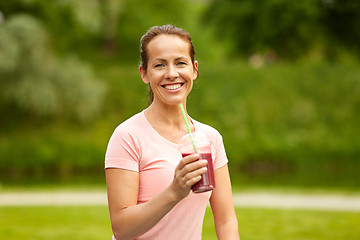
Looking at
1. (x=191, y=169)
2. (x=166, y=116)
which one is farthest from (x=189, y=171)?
(x=166, y=116)

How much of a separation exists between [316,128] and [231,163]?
173 inches

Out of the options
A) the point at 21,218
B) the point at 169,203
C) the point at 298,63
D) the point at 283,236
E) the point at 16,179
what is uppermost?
the point at 298,63

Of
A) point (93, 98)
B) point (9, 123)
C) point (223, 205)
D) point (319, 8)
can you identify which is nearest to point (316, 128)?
point (319, 8)

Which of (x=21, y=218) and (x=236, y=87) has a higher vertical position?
(x=236, y=87)

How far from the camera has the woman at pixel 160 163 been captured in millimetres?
2262

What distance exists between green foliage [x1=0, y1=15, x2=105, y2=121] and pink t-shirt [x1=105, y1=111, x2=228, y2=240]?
17.5 metres

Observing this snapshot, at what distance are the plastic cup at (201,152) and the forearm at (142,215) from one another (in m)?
0.12

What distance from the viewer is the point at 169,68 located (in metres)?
2.38

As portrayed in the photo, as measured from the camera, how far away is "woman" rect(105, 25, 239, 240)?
2.26 m

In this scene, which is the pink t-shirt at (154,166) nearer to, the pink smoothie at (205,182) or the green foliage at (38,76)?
the pink smoothie at (205,182)

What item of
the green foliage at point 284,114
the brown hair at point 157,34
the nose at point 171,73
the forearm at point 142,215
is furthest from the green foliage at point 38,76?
the forearm at point 142,215

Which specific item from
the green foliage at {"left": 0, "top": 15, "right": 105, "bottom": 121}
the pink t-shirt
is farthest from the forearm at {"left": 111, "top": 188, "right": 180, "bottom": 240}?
the green foliage at {"left": 0, "top": 15, "right": 105, "bottom": 121}

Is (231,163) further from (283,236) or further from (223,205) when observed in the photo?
(223,205)

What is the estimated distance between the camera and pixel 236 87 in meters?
25.0
